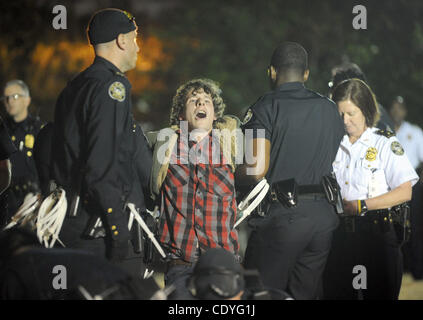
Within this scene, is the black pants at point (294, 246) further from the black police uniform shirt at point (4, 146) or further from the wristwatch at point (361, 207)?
the black police uniform shirt at point (4, 146)

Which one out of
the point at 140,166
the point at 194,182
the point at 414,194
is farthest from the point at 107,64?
the point at 414,194

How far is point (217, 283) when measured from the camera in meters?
3.66

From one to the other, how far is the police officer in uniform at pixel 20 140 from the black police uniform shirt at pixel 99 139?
2.73 m

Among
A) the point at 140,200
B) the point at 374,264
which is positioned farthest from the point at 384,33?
the point at 140,200

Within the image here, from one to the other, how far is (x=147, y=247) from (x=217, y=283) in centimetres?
118

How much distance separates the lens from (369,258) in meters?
5.27

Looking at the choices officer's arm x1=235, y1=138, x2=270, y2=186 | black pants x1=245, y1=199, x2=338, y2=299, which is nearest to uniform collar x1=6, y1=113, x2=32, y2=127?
officer's arm x1=235, y1=138, x2=270, y2=186

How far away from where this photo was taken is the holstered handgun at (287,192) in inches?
190

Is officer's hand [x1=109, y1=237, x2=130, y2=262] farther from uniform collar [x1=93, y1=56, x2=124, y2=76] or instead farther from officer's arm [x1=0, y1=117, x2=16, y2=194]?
officer's arm [x1=0, y1=117, x2=16, y2=194]

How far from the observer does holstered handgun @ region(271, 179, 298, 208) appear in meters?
4.82

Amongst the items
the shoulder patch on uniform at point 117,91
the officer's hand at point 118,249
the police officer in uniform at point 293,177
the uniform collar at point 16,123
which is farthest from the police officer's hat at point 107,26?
the uniform collar at point 16,123

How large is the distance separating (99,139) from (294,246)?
1.57 meters

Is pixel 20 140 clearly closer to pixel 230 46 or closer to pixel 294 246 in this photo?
pixel 294 246

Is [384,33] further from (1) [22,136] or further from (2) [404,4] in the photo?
(1) [22,136]
